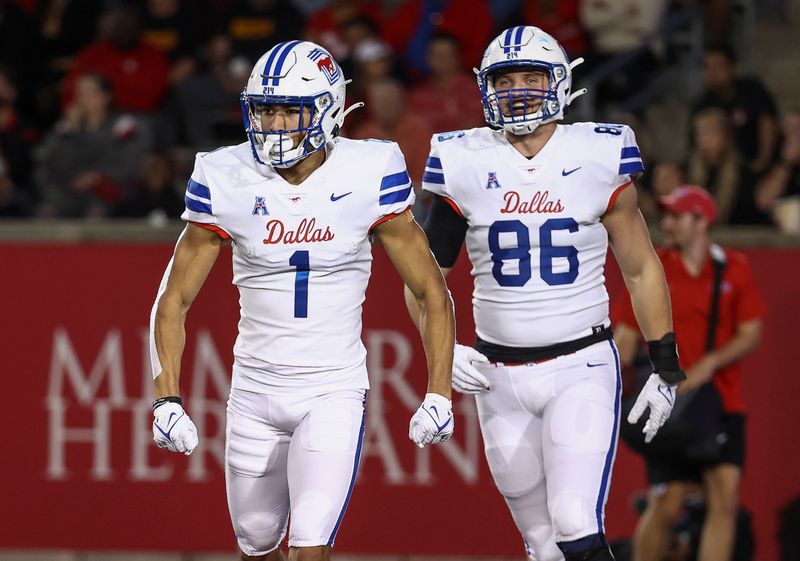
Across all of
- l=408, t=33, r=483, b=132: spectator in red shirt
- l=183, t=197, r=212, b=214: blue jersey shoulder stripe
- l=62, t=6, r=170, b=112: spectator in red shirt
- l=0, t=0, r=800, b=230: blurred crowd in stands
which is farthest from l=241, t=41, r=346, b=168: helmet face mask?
l=62, t=6, r=170, b=112: spectator in red shirt

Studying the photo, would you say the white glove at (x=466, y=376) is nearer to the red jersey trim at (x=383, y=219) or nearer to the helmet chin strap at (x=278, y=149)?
the red jersey trim at (x=383, y=219)

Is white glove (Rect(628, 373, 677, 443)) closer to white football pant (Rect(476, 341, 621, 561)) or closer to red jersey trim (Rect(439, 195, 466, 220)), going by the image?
white football pant (Rect(476, 341, 621, 561))

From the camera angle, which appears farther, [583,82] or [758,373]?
[583,82]

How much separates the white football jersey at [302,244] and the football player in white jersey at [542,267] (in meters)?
0.45

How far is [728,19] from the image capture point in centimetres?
1125

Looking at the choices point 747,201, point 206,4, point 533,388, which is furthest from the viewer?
point 206,4

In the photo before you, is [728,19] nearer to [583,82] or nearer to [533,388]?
[583,82]

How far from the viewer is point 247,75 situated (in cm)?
1077

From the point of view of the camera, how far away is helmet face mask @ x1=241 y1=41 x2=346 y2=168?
5.56 m

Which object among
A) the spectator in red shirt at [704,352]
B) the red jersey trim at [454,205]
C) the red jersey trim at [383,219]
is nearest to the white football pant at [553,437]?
the red jersey trim at [454,205]

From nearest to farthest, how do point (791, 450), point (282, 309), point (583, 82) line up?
point (282, 309) < point (791, 450) < point (583, 82)

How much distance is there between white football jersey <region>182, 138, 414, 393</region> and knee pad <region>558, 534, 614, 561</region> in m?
0.93

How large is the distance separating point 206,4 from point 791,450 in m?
5.59

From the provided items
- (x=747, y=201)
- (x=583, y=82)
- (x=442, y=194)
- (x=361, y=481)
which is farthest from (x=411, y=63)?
(x=442, y=194)
